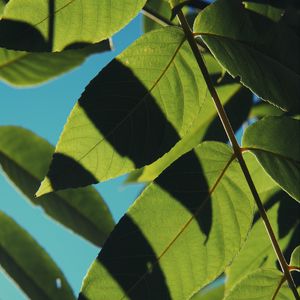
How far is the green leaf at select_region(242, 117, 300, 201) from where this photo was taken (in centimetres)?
105

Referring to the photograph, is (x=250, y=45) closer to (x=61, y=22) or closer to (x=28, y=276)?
(x=61, y=22)

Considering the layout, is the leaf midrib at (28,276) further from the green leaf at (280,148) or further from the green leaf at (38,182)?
the green leaf at (280,148)

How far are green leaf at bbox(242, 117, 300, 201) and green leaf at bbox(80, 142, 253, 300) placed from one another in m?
0.07

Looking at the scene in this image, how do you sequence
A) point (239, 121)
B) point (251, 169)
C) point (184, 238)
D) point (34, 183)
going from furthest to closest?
1. point (239, 121)
2. point (34, 183)
3. point (251, 169)
4. point (184, 238)

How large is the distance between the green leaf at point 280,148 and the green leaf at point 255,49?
38 mm

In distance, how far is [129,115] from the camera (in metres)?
1.02

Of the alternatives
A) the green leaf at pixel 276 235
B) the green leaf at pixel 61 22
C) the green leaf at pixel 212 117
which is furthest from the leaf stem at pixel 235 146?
the green leaf at pixel 212 117

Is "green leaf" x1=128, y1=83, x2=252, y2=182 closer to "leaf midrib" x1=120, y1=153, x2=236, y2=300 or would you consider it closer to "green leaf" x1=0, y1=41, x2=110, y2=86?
"green leaf" x1=0, y1=41, x2=110, y2=86

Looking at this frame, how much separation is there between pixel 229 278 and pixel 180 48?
624mm

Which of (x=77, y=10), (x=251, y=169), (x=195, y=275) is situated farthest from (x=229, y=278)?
(x=77, y=10)

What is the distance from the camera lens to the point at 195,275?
1.00 meters

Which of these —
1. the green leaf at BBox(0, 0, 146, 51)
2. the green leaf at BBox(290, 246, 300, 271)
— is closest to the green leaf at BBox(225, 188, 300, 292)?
the green leaf at BBox(290, 246, 300, 271)

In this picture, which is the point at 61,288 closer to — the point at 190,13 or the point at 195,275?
the point at 195,275

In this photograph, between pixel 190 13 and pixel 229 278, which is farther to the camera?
pixel 190 13
